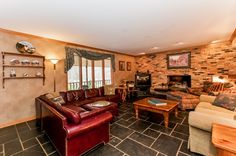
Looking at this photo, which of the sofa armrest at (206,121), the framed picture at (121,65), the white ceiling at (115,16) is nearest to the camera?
the sofa armrest at (206,121)

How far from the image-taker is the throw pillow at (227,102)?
8.31 feet

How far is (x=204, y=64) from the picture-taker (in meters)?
5.13

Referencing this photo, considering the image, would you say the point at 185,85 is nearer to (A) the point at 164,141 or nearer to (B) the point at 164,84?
(B) the point at 164,84

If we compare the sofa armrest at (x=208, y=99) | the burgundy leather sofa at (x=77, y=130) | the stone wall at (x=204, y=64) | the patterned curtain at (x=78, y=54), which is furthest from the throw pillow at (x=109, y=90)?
the stone wall at (x=204, y=64)

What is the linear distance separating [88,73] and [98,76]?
22.5 inches

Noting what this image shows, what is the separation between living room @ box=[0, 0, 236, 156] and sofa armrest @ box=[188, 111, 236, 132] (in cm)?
1

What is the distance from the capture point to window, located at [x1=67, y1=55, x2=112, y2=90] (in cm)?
462

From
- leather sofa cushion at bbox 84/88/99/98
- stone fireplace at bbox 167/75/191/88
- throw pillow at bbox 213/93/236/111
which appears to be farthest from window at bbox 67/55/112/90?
throw pillow at bbox 213/93/236/111

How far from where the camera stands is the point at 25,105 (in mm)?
3334

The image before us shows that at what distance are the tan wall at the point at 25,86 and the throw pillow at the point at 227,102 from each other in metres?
4.58

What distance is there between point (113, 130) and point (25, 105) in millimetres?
2644

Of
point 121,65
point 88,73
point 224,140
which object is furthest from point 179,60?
point 224,140

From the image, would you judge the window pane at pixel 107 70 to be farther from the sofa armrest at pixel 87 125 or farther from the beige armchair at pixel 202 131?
the beige armchair at pixel 202 131

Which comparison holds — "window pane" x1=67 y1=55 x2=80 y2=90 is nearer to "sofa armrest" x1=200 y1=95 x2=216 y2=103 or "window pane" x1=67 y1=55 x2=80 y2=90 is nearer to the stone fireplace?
"sofa armrest" x1=200 y1=95 x2=216 y2=103
